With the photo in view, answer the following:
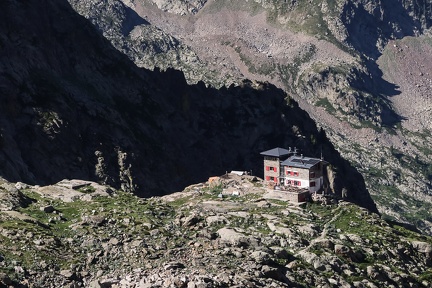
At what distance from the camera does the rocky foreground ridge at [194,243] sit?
288ft

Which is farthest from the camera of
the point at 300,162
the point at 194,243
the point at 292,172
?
the point at 300,162

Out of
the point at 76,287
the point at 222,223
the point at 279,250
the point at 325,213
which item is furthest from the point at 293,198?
the point at 76,287

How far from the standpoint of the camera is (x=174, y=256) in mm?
93438

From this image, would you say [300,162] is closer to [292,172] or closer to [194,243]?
[292,172]

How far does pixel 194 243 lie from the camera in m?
99.3

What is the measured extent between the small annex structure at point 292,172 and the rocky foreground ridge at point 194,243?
9.40 m

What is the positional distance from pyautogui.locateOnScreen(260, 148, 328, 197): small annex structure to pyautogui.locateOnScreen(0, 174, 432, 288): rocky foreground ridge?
9404mm

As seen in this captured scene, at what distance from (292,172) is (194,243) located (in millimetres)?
63318

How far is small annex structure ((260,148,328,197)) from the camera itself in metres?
155

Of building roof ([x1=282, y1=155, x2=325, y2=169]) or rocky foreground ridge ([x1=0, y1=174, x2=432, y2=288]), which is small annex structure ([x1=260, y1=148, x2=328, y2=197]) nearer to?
building roof ([x1=282, y1=155, x2=325, y2=169])

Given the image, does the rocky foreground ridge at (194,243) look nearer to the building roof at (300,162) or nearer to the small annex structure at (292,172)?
the small annex structure at (292,172)

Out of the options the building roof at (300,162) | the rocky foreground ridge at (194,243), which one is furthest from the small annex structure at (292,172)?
the rocky foreground ridge at (194,243)

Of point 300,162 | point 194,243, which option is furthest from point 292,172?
point 194,243

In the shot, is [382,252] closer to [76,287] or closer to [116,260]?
[116,260]
